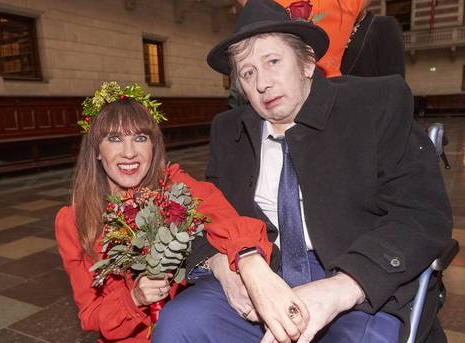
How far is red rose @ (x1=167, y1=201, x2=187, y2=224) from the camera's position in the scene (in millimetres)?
1228

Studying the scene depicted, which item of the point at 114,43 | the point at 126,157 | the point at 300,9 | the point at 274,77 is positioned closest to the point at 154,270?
the point at 126,157

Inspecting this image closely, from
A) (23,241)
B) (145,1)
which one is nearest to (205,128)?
(145,1)

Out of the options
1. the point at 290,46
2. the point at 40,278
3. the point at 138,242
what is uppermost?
the point at 290,46

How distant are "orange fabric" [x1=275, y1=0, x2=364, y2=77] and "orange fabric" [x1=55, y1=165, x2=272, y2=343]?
774 millimetres

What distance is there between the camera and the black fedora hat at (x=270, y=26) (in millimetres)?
1389

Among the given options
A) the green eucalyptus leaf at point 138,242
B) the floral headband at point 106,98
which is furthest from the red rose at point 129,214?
the floral headband at point 106,98

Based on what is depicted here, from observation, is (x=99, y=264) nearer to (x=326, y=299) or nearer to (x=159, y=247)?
(x=159, y=247)

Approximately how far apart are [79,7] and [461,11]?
21.0 metres

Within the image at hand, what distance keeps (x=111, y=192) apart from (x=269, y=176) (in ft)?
2.51

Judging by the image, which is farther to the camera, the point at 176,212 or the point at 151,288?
the point at 151,288

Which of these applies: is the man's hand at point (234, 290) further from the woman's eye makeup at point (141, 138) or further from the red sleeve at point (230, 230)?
the woman's eye makeup at point (141, 138)

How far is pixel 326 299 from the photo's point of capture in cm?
116

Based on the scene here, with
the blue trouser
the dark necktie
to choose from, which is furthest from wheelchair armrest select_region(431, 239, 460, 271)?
the dark necktie

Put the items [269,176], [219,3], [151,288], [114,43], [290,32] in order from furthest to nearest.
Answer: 1. [219,3]
2. [114,43]
3. [269,176]
4. [290,32]
5. [151,288]
